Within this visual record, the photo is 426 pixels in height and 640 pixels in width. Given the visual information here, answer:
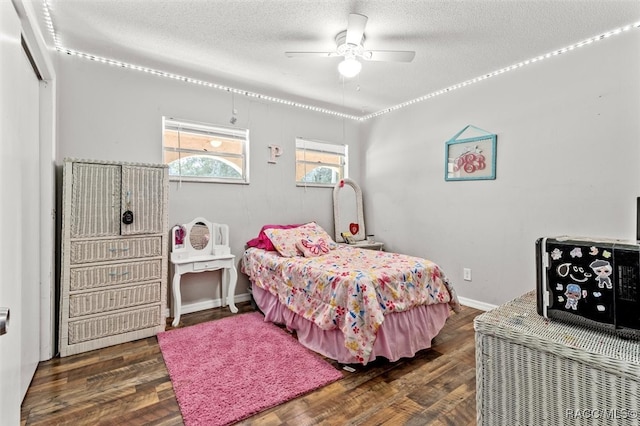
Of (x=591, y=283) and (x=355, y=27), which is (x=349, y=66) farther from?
(x=591, y=283)

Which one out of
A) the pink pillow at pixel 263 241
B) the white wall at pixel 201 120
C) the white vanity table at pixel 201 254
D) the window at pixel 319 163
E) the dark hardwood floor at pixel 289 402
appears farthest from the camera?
the window at pixel 319 163

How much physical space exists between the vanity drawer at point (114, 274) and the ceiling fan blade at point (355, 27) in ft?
7.77

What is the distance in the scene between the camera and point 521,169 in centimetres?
299

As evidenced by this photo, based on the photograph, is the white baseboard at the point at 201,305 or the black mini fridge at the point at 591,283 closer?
the black mini fridge at the point at 591,283

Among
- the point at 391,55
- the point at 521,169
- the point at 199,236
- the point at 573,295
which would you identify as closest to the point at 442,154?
the point at 521,169

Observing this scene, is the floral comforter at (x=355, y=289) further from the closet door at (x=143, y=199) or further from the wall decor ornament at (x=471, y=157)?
the wall decor ornament at (x=471, y=157)

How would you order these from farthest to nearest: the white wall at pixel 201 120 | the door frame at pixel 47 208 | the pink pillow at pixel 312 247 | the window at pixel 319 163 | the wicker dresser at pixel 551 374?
the window at pixel 319 163, the pink pillow at pixel 312 247, the white wall at pixel 201 120, the door frame at pixel 47 208, the wicker dresser at pixel 551 374

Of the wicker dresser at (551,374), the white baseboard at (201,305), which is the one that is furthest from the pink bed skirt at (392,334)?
the wicker dresser at (551,374)

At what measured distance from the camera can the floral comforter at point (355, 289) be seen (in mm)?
2094

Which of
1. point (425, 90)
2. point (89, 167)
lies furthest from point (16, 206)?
point (425, 90)

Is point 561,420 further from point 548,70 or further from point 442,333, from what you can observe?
point 548,70

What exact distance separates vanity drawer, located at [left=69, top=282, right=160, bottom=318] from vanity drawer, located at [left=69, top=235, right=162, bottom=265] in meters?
0.26

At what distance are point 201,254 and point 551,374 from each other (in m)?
3.06

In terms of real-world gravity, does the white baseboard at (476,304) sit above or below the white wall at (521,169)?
below
